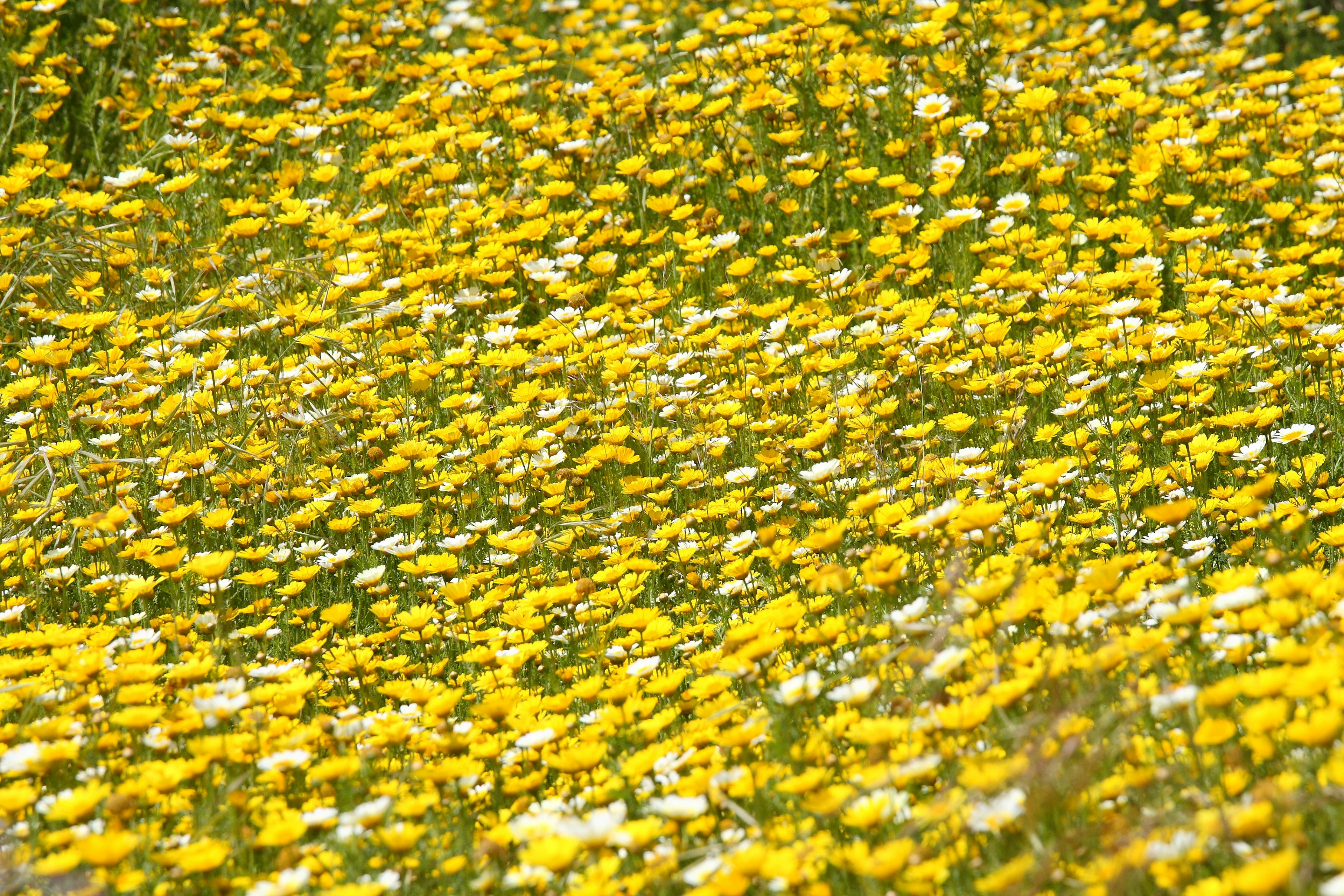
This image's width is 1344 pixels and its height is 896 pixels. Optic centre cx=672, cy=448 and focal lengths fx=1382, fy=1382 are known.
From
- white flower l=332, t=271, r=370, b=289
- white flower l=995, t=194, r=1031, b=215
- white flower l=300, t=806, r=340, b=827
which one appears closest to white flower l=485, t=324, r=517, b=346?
white flower l=332, t=271, r=370, b=289

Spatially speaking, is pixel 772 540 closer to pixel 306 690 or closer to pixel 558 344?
pixel 306 690

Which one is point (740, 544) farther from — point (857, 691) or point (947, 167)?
point (947, 167)

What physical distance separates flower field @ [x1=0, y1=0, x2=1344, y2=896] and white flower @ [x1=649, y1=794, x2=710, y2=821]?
1cm

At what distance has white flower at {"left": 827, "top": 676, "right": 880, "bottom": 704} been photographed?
224 centimetres

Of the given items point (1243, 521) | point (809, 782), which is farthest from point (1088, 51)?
point (809, 782)

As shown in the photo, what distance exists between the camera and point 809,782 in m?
1.98

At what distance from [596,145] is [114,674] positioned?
346cm

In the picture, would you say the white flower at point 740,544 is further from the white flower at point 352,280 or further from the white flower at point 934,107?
the white flower at point 934,107

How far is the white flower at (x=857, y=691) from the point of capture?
2240 millimetres

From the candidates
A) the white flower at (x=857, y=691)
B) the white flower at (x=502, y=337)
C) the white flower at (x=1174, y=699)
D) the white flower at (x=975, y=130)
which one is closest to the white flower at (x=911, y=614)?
the white flower at (x=857, y=691)

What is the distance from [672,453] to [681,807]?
1.96 metres

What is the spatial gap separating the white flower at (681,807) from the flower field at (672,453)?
0.03ft

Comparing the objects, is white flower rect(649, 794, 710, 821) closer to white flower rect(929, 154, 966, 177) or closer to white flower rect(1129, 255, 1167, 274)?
white flower rect(1129, 255, 1167, 274)

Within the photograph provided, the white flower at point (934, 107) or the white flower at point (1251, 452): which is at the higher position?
the white flower at point (934, 107)
